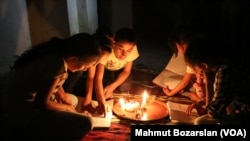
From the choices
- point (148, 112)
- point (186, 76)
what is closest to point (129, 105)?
point (148, 112)

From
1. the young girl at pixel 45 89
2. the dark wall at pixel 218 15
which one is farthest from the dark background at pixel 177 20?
the young girl at pixel 45 89

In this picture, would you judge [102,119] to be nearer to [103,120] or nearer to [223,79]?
[103,120]

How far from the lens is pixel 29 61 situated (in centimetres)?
245

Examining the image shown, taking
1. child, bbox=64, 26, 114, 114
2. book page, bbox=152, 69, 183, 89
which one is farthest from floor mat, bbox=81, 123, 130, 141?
book page, bbox=152, 69, 183, 89

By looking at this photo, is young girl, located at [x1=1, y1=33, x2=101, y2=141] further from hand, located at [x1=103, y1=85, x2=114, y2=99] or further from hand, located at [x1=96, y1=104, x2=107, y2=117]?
hand, located at [x1=103, y1=85, x2=114, y2=99]

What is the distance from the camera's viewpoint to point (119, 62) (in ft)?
11.0

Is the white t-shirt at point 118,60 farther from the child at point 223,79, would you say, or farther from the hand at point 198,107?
the child at point 223,79

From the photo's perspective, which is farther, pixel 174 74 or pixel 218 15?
pixel 218 15

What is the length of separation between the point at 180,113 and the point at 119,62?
796 millimetres

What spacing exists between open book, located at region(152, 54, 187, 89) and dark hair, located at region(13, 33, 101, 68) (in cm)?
130

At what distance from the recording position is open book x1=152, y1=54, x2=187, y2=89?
3.54m

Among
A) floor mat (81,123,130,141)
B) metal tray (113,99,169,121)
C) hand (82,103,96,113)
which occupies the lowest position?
floor mat (81,123,130,141)

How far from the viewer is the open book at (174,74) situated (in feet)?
11.6

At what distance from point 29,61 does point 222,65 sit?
135cm
